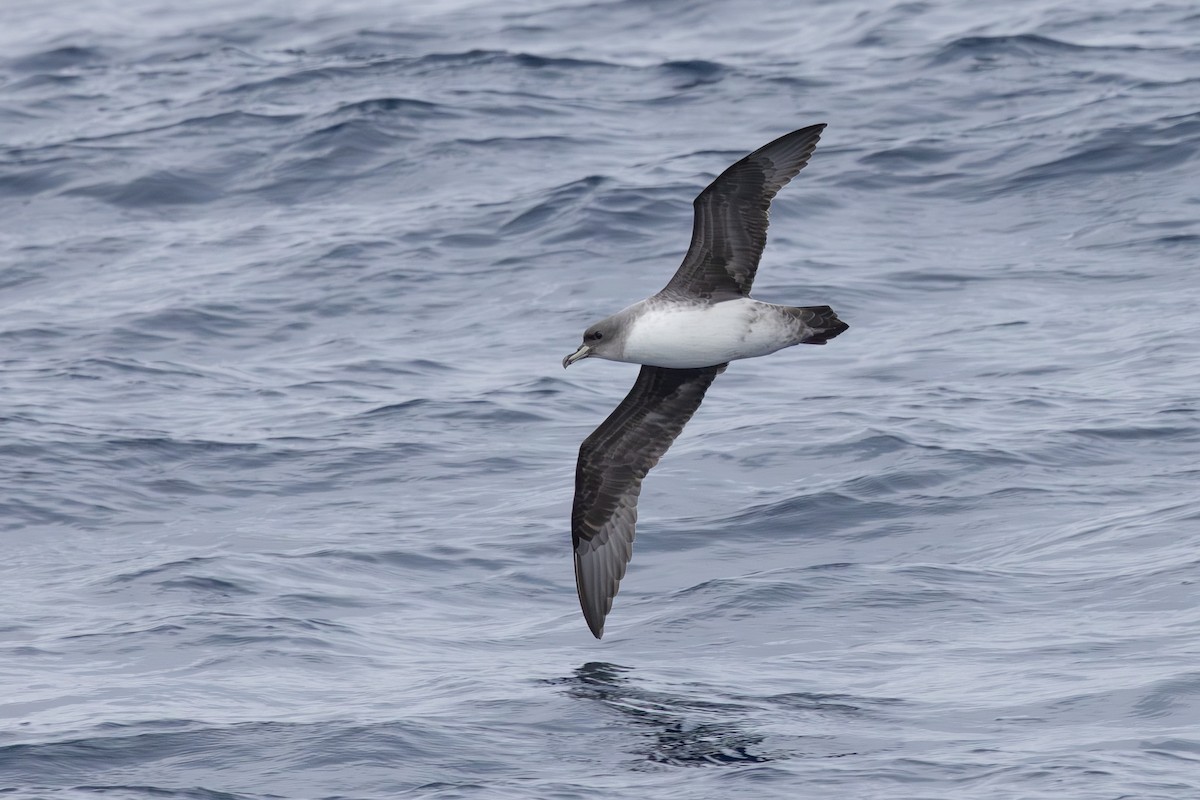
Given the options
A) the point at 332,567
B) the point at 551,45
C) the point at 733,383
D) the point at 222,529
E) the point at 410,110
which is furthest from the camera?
the point at 551,45

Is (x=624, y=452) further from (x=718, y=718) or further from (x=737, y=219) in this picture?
(x=718, y=718)

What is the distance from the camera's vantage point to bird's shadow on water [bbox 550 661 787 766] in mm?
8172

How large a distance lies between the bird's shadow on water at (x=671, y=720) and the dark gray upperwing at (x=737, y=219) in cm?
200

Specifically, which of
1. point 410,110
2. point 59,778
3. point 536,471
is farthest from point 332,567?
point 410,110

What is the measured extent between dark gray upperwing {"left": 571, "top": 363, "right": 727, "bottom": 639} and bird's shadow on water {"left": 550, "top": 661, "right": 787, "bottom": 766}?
103cm

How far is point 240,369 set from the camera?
14492 millimetres

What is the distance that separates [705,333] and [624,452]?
132 cm

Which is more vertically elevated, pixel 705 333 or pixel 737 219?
pixel 737 219

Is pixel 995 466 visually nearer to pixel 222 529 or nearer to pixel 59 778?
pixel 222 529

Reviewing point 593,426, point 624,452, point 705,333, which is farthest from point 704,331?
point 593,426

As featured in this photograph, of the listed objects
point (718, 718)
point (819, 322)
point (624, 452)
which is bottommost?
point (718, 718)

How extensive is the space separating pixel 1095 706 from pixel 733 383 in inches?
231

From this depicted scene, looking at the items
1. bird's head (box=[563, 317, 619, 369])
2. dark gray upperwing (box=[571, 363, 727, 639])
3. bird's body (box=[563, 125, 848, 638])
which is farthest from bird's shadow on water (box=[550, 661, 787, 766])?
bird's head (box=[563, 317, 619, 369])

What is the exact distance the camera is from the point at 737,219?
9.15 metres
